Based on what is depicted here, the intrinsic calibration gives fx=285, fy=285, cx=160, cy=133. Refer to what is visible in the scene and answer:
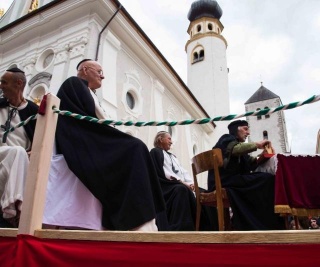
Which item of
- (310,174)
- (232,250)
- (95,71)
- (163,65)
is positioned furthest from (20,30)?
(232,250)

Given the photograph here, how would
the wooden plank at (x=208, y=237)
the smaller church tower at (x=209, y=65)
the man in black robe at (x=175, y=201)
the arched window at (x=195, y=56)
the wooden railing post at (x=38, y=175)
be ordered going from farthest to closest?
the arched window at (x=195, y=56) < the smaller church tower at (x=209, y=65) < the man in black robe at (x=175, y=201) < the wooden railing post at (x=38, y=175) < the wooden plank at (x=208, y=237)

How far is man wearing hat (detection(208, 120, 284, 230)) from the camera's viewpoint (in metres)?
3.48

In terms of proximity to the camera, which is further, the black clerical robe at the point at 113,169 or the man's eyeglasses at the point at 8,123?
the man's eyeglasses at the point at 8,123

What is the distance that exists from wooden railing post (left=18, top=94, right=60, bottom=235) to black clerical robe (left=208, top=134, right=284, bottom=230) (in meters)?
2.38

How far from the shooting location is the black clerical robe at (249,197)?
348 cm

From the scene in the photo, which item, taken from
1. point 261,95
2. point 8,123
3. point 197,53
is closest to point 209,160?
point 8,123

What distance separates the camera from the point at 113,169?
216 cm

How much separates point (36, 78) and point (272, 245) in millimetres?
10553

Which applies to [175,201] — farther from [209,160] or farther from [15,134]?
[15,134]

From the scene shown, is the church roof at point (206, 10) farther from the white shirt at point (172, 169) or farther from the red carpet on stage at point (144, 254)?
the red carpet on stage at point (144, 254)

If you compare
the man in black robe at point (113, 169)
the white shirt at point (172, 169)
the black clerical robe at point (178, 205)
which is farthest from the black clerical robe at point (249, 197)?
the man in black robe at point (113, 169)

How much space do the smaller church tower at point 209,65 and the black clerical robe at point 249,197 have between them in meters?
17.2

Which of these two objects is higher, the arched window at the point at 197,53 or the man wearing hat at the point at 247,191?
the arched window at the point at 197,53

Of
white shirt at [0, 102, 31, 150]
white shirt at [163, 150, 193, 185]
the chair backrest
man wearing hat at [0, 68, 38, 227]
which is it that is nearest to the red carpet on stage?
man wearing hat at [0, 68, 38, 227]
